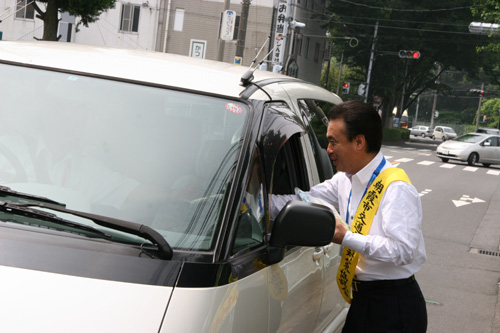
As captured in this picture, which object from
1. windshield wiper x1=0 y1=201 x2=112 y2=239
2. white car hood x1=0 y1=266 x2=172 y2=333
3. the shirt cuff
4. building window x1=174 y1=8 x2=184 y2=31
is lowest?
white car hood x1=0 y1=266 x2=172 y2=333

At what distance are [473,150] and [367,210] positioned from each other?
107 ft

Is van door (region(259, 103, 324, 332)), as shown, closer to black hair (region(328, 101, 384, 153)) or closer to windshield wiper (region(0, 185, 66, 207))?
black hair (region(328, 101, 384, 153))

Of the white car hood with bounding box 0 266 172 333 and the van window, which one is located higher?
the van window

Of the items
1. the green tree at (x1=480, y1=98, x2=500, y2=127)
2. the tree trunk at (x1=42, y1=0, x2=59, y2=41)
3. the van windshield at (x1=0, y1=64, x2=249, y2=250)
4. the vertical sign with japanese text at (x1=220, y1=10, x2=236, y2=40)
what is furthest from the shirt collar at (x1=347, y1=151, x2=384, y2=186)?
the green tree at (x1=480, y1=98, x2=500, y2=127)

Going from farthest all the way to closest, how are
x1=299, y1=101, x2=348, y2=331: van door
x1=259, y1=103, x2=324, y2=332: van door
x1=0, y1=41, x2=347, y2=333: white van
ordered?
x1=299, y1=101, x2=348, y2=331: van door < x1=259, y1=103, x2=324, y2=332: van door < x1=0, y1=41, x2=347, y2=333: white van

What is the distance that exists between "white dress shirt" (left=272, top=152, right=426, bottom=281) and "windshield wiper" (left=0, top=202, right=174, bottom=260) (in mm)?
919

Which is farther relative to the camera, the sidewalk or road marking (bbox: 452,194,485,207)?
road marking (bbox: 452,194,485,207)

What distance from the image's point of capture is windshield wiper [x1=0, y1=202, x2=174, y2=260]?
230 centimetres

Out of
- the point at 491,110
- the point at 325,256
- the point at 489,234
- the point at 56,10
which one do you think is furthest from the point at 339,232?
the point at 491,110

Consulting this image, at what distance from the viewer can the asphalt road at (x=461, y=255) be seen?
7.83 metres

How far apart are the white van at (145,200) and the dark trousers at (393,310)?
28 cm

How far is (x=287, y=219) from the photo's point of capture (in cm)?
255

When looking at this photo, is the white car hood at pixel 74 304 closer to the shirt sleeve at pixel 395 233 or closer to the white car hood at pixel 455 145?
the shirt sleeve at pixel 395 233

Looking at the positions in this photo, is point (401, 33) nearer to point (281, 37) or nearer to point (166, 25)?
point (166, 25)
